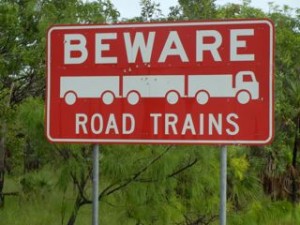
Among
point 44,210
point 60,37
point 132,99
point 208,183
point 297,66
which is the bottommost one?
point 44,210

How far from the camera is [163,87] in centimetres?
353

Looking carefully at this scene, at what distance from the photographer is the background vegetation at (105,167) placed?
5.74 m

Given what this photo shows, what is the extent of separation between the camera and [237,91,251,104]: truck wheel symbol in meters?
3.39

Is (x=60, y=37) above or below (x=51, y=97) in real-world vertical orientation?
above

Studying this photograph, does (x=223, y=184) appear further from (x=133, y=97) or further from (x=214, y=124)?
(x=133, y=97)

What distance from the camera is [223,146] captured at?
3.39 metres

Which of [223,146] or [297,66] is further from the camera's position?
[297,66]

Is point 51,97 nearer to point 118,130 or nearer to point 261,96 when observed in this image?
point 118,130

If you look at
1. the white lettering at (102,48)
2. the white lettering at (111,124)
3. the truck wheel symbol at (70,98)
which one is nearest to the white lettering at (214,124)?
the white lettering at (111,124)

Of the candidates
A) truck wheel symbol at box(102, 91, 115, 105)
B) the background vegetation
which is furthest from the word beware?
the background vegetation

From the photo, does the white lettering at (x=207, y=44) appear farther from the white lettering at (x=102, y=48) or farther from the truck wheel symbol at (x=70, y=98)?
the truck wheel symbol at (x=70, y=98)

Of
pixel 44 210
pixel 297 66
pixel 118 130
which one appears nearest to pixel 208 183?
pixel 118 130

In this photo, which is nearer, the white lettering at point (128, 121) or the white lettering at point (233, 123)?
the white lettering at point (233, 123)

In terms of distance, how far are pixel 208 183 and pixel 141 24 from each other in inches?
113
